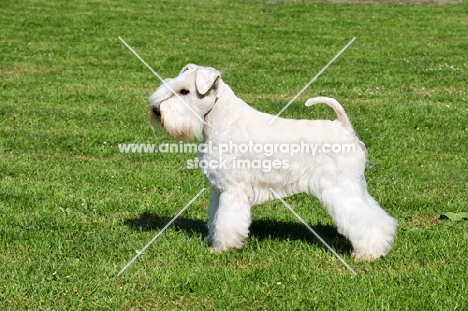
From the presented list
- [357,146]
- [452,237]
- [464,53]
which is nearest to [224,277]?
[357,146]

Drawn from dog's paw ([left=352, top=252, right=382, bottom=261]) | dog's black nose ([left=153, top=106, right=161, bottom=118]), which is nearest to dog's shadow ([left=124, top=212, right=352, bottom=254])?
dog's paw ([left=352, top=252, right=382, bottom=261])

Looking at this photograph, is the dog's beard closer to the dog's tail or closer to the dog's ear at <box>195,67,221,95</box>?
the dog's ear at <box>195,67,221,95</box>

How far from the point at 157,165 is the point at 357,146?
149 inches

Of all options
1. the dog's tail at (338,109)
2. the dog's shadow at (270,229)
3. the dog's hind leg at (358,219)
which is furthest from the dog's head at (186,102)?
the dog's hind leg at (358,219)

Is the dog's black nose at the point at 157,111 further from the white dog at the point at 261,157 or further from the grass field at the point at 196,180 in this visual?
the grass field at the point at 196,180

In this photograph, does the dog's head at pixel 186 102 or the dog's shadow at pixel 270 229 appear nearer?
the dog's head at pixel 186 102

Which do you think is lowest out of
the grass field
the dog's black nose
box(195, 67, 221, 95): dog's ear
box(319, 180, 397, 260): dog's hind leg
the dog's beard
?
the grass field

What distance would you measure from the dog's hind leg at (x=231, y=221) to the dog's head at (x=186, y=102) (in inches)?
26.4

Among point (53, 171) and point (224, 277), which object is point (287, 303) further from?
point (53, 171)

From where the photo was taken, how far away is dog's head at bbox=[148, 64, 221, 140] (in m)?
6.01

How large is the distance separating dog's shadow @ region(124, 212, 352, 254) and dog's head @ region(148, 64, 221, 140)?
1181mm

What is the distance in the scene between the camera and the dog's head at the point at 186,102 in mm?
6008

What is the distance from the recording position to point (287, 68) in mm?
16625

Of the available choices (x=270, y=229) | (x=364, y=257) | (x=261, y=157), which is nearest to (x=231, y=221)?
(x=261, y=157)
